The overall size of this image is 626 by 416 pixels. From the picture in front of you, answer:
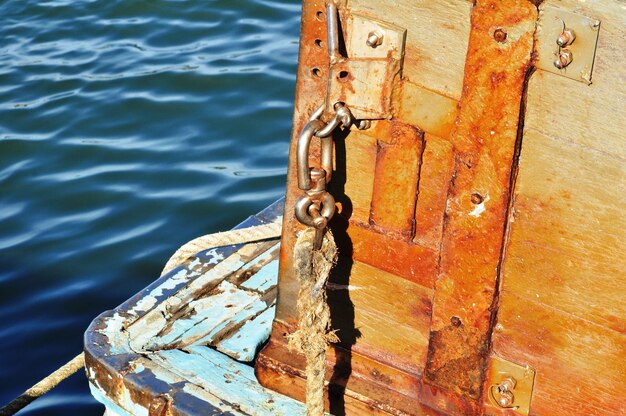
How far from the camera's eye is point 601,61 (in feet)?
5.65

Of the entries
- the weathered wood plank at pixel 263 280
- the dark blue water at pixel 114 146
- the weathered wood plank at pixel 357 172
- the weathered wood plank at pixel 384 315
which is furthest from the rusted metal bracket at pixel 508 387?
the dark blue water at pixel 114 146

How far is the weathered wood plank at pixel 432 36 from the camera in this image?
1877 mm

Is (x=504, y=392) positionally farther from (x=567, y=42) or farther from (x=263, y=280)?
(x=263, y=280)

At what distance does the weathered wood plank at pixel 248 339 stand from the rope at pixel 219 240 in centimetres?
32

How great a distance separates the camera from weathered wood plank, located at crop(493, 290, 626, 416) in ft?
6.45

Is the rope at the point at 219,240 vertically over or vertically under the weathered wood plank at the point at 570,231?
under

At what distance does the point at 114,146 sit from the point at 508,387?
11.5 feet

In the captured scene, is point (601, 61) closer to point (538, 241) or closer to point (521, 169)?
point (521, 169)

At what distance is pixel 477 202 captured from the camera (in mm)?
1966

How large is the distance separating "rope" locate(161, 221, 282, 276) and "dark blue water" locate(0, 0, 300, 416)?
0.86 m

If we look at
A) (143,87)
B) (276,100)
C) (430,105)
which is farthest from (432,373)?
(143,87)

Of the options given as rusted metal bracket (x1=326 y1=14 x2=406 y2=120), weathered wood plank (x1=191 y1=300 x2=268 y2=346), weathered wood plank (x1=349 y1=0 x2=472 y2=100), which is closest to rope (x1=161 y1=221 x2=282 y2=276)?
weathered wood plank (x1=191 y1=300 x2=268 y2=346)

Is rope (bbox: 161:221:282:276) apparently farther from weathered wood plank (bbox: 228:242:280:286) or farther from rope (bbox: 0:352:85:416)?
rope (bbox: 0:352:85:416)

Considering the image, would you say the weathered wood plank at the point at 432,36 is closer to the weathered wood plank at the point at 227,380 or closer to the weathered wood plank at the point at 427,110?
the weathered wood plank at the point at 427,110
